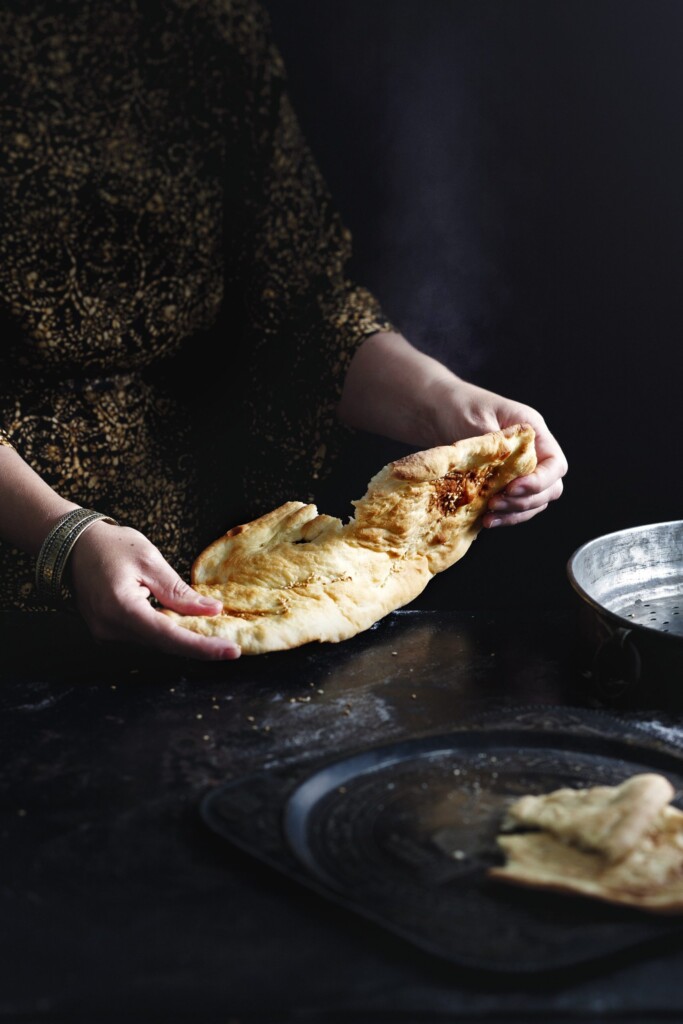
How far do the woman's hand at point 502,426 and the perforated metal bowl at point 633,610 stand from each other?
17 cm

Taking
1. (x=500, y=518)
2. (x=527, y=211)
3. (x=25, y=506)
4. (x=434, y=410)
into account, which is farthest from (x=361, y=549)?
(x=527, y=211)

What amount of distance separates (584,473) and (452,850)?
1.62 meters

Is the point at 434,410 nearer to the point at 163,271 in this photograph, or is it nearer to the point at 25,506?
the point at 163,271

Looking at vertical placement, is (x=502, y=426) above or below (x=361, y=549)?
above

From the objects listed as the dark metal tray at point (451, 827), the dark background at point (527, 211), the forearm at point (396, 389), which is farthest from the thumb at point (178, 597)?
the dark background at point (527, 211)

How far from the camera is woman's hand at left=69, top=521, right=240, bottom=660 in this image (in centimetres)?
128

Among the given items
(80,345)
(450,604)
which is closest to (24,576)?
(80,345)

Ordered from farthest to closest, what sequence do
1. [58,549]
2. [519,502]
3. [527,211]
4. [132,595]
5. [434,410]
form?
[527,211], [434,410], [519,502], [58,549], [132,595]

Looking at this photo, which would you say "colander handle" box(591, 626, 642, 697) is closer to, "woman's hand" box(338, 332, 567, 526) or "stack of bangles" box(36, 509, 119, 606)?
"woman's hand" box(338, 332, 567, 526)

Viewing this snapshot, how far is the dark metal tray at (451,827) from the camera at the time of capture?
77 cm

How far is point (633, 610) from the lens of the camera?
1476mm

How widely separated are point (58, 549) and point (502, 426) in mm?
760

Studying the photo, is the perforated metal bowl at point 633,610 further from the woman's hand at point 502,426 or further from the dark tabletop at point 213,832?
the woman's hand at point 502,426

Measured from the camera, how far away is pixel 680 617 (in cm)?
147
